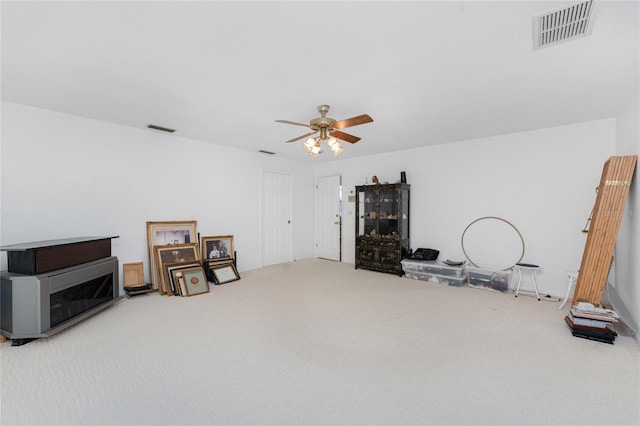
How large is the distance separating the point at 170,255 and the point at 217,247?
2.85 feet

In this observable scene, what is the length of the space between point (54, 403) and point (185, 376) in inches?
30.4

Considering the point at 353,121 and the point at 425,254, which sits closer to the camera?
the point at 353,121

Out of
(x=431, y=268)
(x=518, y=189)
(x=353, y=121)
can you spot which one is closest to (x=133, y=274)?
(x=353, y=121)

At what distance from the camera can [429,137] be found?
464cm

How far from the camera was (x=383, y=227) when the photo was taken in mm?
5594

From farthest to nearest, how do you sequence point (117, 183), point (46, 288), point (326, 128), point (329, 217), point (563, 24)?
1. point (329, 217)
2. point (117, 183)
3. point (326, 128)
4. point (46, 288)
5. point (563, 24)

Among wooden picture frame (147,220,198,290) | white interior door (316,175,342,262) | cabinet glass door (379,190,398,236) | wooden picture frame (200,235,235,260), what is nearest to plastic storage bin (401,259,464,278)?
cabinet glass door (379,190,398,236)

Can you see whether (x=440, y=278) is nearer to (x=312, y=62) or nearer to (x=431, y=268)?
(x=431, y=268)

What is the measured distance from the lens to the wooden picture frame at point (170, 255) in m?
4.15

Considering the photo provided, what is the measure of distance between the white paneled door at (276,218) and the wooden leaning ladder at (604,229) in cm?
500

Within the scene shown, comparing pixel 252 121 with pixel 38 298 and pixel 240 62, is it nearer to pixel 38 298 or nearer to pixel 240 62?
pixel 240 62

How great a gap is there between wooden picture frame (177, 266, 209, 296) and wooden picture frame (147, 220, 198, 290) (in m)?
0.40

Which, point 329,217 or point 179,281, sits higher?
point 329,217

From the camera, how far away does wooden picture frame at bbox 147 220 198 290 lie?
170 inches
